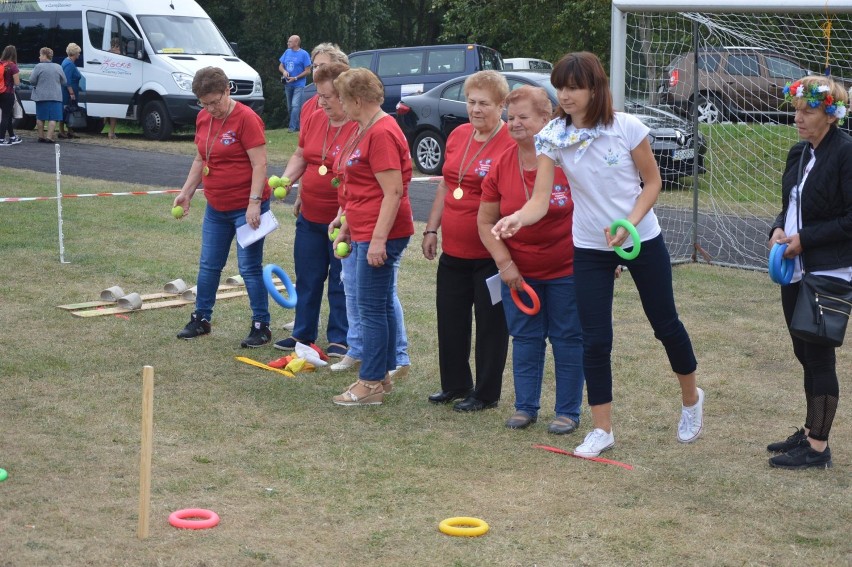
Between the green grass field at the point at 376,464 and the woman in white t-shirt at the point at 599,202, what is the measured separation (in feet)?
1.84

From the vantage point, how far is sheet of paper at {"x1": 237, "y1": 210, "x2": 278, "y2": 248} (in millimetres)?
6934

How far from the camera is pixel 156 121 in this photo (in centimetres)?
2112

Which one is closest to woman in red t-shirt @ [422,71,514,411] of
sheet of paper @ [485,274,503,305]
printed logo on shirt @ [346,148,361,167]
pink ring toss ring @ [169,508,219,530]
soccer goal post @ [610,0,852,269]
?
sheet of paper @ [485,274,503,305]

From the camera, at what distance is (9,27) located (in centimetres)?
2361

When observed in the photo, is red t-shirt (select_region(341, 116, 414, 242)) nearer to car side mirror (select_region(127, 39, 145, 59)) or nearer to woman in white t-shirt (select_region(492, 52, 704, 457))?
woman in white t-shirt (select_region(492, 52, 704, 457))

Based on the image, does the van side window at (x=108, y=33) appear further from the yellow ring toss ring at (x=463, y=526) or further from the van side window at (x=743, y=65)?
the yellow ring toss ring at (x=463, y=526)

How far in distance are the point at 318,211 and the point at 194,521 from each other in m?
2.86

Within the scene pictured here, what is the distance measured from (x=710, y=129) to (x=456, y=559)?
28.0ft

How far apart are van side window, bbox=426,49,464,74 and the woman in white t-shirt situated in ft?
48.1

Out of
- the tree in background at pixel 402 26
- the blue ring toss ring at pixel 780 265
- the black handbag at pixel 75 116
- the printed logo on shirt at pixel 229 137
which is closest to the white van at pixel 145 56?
the black handbag at pixel 75 116

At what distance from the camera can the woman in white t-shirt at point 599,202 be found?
4.70m

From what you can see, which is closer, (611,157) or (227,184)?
(611,157)

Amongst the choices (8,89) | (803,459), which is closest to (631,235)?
(803,459)

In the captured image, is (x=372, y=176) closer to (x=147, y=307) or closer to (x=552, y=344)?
(x=552, y=344)
